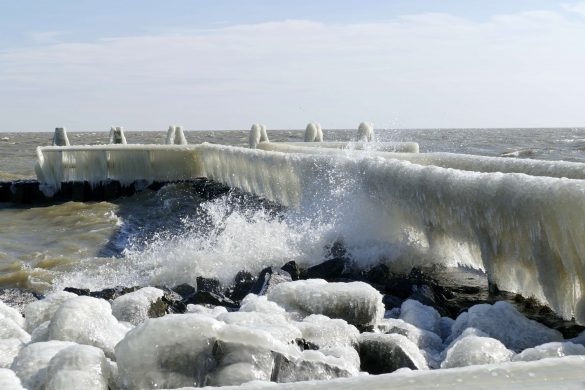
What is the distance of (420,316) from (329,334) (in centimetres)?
113

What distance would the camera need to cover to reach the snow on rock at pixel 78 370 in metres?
2.93

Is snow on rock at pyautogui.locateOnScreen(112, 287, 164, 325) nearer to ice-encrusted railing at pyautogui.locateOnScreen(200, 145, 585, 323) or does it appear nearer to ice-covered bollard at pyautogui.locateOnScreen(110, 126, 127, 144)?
ice-encrusted railing at pyautogui.locateOnScreen(200, 145, 585, 323)

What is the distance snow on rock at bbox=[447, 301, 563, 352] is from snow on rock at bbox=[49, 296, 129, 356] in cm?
190

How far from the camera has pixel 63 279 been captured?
872cm

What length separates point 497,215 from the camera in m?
5.48

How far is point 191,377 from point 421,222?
4.11m

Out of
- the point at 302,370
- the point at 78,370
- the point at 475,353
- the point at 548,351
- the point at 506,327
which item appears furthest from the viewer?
the point at 506,327

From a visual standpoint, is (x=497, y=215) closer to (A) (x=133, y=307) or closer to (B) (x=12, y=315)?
(A) (x=133, y=307)

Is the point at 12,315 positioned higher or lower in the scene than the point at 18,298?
higher

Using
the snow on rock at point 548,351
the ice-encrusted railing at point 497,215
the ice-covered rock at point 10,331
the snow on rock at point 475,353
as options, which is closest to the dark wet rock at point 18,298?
the ice-covered rock at point 10,331

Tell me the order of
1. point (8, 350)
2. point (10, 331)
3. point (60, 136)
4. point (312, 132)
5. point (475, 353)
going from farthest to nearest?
1. point (312, 132)
2. point (60, 136)
3. point (10, 331)
4. point (8, 350)
5. point (475, 353)

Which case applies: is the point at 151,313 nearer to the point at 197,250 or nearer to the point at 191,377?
the point at 191,377

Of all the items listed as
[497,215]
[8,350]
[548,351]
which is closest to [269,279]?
[497,215]

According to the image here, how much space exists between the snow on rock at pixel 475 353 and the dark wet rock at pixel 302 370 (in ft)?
1.95
